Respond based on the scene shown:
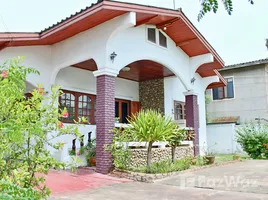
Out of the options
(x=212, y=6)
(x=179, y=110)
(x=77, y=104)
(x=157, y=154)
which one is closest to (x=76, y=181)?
(x=157, y=154)

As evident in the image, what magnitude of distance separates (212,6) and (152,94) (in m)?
12.1

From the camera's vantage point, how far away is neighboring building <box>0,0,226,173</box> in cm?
893

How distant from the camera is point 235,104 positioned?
1861cm

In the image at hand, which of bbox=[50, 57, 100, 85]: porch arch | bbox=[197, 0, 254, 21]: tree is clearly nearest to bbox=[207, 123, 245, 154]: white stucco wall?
bbox=[50, 57, 100, 85]: porch arch

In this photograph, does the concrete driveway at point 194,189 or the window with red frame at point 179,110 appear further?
the window with red frame at point 179,110

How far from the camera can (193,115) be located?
1323cm

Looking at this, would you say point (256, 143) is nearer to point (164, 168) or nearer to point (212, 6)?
point (164, 168)

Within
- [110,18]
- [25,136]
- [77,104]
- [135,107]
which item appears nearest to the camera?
[25,136]

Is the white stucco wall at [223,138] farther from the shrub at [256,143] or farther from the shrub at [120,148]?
the shrub at [120,148]

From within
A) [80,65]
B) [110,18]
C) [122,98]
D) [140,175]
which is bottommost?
[140,175]

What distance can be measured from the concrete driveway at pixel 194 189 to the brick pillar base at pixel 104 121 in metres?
1.26

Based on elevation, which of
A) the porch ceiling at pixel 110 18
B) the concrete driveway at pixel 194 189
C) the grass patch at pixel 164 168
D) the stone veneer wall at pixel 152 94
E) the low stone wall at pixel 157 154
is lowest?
the concrete driveway at pixel 194 189

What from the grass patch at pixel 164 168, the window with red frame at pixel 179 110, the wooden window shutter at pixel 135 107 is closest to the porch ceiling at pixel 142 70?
the wooden window shutter at pixel 135 107

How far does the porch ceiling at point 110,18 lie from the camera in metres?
8.53
